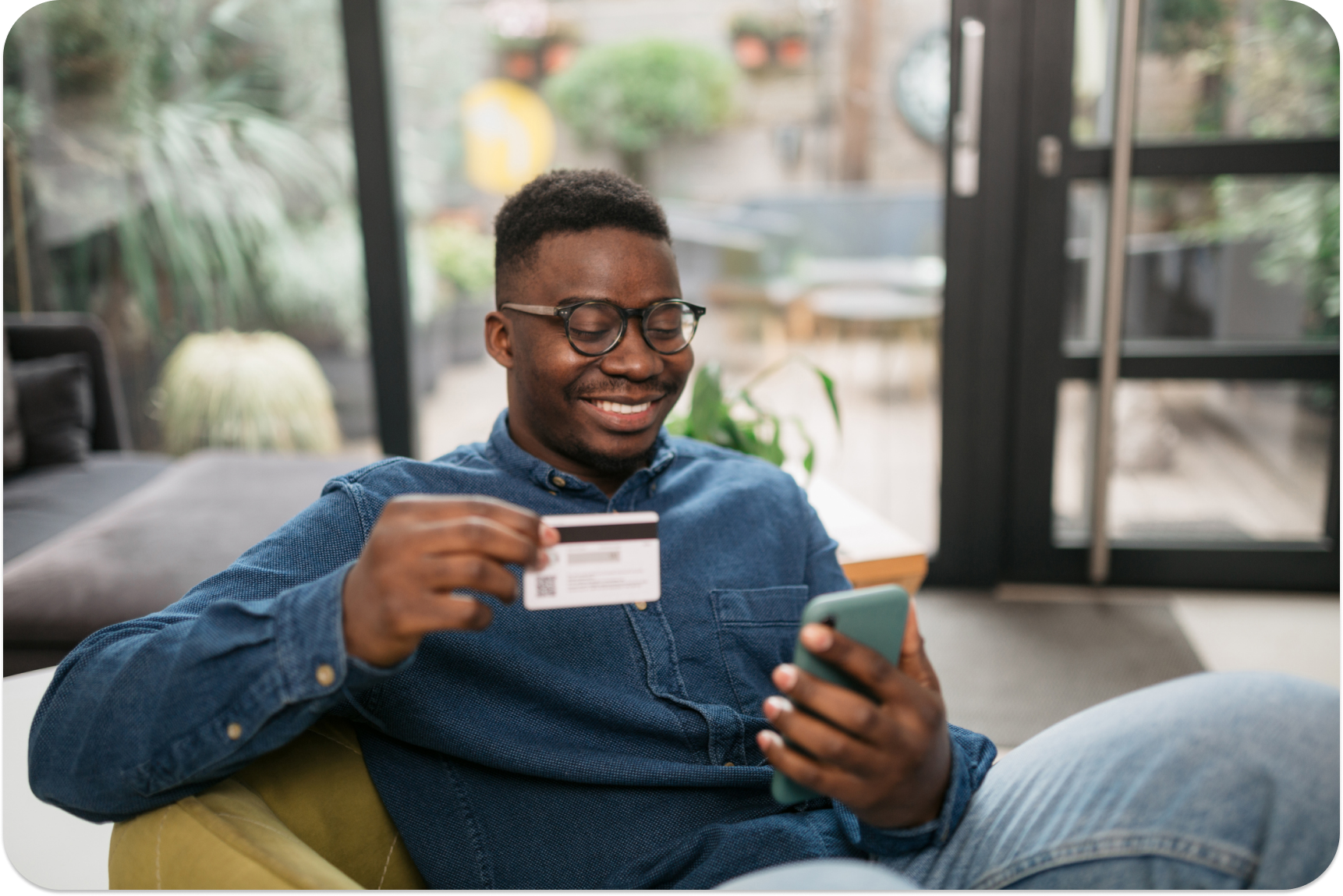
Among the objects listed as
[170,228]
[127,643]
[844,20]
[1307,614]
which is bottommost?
[1307,614]

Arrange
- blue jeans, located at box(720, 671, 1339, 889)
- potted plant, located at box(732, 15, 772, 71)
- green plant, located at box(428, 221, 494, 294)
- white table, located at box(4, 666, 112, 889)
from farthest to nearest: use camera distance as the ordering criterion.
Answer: potted plant, located at box(732, 15, 772, 71) < green plant, located at box(428, 221, 494, 294) < white table, located at box(4, 666, 112, 889) < blue jeans, located at box(720, 671, 1339, 889)

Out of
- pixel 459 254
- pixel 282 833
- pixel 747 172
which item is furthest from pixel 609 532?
pixel 747 172

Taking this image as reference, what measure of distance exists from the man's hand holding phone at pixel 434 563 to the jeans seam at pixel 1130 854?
491 millimetres

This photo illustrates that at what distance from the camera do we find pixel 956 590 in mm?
2889

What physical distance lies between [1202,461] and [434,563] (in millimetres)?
2694

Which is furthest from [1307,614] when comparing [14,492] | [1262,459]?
[14,492]

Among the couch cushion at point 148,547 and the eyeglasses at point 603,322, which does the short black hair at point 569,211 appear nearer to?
the eyeglasses at point 603,322

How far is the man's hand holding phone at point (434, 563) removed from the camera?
0.73m

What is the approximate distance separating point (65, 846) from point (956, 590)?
2335mm

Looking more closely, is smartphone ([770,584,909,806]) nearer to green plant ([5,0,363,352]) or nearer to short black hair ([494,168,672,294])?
short black hair ([494,168,672,294])

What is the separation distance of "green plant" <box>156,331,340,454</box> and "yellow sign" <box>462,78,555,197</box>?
1.09m

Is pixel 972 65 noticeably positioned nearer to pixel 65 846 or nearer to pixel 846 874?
pixel 846 874

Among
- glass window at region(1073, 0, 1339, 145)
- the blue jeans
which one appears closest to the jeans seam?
the blue jeans

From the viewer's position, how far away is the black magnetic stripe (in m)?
0.79
